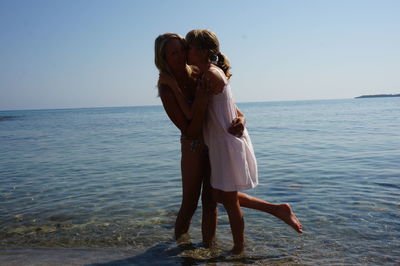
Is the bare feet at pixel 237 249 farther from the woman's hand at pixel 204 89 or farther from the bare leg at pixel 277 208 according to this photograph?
the woman's hand at pixel 204 89

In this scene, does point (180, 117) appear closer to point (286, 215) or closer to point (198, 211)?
point (286, 215)

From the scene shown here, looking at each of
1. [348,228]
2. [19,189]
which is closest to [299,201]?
[348,228]

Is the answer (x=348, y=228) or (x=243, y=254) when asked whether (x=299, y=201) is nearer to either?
(x=348, y=228)

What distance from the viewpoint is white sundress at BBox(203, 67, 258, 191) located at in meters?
3.55

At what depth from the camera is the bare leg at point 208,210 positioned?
4.02m

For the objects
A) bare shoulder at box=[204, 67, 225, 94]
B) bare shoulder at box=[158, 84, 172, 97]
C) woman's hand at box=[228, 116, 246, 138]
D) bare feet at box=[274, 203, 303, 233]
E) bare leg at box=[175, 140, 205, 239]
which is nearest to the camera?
bare shoulder at box=[204, 67, 225, 94]

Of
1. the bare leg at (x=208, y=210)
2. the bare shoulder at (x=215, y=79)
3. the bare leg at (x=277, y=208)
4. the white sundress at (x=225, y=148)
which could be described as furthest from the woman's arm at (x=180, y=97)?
the bare leg at (x=277, y=208)

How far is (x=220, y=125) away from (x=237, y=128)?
16cm

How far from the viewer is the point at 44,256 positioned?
4.02 m

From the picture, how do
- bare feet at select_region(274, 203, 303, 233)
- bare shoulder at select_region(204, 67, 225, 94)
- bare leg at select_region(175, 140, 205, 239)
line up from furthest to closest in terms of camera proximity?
bare feet at select_region(274, 203, 303, 233)
bare leg at select_region(175, 140, 205, 239)
bare shoulder at select_region(204, 67, 225, 94)

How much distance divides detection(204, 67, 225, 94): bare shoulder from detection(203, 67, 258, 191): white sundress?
0.08 m

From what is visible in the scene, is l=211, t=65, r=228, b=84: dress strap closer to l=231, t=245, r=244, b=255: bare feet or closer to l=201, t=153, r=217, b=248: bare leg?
l=201, t=153, r=217, b=248: bare leg

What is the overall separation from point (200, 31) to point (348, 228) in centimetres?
294

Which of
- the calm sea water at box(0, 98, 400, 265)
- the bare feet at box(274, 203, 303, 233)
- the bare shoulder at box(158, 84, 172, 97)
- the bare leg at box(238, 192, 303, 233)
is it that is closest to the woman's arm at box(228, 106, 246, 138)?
the bare shoulder at box(158, 84, 172, 97)
